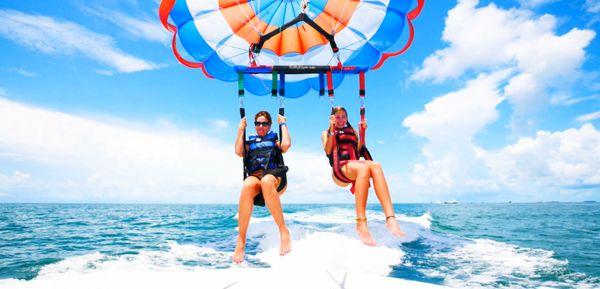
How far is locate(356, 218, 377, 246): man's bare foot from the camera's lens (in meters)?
3.58

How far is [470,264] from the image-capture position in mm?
7535

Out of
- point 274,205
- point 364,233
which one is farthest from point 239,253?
point 364,233

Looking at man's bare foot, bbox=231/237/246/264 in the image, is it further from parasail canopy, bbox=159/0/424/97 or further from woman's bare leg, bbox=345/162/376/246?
parasail canopy, bbox=159/0/424/97

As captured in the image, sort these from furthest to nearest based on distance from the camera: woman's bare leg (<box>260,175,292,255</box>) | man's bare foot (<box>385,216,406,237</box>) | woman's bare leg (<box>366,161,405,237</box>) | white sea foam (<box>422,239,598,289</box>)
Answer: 1. white sea foam (<box>422,239,598,289</box>)
2. woman's bare leg (<box>260,175,292,255</box>)
3. woman's bare leg (<box>366,161,405,237</box>)
4. man's bare foot (<box>385,216,406,237</box>)

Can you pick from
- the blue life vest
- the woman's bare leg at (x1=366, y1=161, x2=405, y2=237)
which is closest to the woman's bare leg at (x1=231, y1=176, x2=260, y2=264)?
the blue life vest

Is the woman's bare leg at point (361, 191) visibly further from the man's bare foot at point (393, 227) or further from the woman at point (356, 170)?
the man's bare foot at point (393, 227)

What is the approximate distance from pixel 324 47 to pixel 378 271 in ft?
14.7

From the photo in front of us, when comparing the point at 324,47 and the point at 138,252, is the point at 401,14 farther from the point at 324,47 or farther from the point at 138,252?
the point at 138,252

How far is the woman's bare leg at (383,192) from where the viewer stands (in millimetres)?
3711

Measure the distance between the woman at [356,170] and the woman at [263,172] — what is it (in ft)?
2.05

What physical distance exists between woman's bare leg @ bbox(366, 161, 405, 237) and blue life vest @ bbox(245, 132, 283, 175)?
46.8 inches

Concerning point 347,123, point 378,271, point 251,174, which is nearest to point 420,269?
point 378,271

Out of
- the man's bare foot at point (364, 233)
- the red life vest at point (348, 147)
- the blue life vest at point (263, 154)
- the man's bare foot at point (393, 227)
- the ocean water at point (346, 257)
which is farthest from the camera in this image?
the ocean water at point (346, 257)

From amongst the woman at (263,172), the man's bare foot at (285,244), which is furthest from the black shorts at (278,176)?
the man's bare foot at (285,244)
